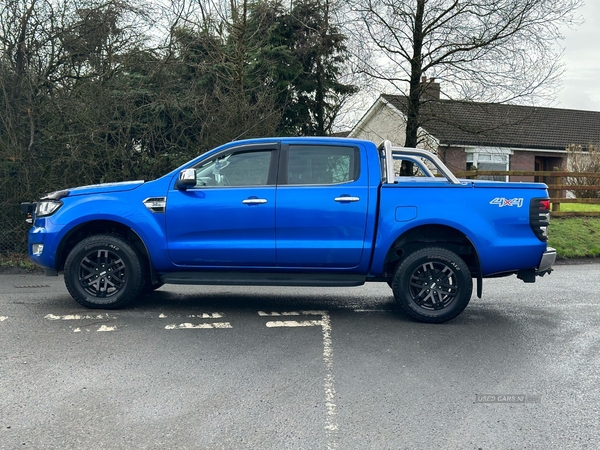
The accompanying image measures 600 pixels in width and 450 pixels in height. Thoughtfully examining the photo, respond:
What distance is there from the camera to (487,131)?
1552cm

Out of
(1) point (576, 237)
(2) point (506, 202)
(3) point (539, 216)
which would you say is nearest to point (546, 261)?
(3) point (539, 216)

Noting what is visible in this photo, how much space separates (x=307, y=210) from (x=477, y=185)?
176 cm

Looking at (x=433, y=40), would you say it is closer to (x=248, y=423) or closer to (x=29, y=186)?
(x=29, y=186)

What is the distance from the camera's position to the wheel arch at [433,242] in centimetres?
604

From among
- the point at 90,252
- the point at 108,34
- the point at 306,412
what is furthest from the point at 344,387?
the point at 108,34

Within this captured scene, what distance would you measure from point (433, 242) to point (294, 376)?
8.09 ft

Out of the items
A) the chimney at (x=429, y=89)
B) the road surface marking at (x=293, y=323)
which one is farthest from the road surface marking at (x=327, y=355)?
the chimney at (x=429, y=89)

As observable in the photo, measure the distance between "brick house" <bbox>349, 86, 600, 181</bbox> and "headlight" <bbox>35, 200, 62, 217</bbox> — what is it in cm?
1133

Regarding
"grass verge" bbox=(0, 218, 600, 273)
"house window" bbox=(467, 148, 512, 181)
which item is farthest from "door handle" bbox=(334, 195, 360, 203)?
"house window" bbox=(467, 148, 512, 181)

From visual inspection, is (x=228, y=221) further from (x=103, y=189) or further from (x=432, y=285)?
(x=432, y=285)

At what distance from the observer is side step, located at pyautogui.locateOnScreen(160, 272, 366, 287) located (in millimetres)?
5957

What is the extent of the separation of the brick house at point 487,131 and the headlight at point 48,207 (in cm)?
1133

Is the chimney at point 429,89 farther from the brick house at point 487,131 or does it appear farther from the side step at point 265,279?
the side step at point 265,279

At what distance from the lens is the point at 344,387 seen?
4145mm
